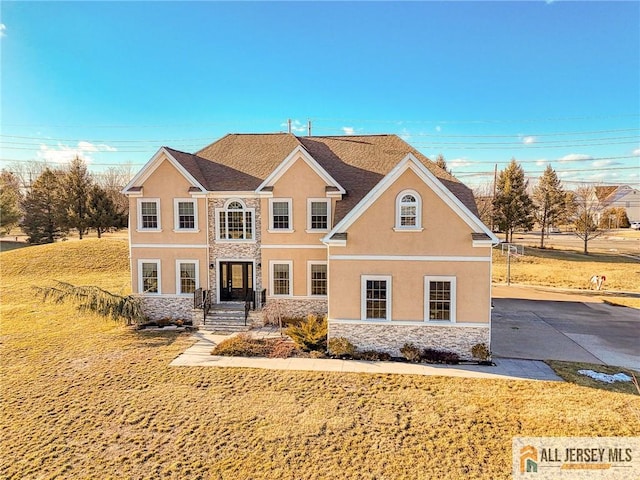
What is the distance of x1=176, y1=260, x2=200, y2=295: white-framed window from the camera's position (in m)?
19.4

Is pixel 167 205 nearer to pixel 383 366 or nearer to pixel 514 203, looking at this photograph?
pixel 383 366

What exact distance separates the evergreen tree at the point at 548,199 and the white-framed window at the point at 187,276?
154 feet

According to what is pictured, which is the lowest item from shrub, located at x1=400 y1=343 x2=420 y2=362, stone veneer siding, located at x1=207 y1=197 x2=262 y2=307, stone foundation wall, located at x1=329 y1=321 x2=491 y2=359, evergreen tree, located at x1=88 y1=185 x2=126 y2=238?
shrub, located at x1=400 y1=343 x2=420 y2=362

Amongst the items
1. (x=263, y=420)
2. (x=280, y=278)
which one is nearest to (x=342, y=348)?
(x=263, y=420)

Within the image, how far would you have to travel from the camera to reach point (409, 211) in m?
14.2

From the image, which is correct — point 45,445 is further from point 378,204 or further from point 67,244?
point 67,244

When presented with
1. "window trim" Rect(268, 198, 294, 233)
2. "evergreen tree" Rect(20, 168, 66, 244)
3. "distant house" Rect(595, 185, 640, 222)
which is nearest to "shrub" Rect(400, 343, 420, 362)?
"window trim" Rect(268, 198, 294, 233)

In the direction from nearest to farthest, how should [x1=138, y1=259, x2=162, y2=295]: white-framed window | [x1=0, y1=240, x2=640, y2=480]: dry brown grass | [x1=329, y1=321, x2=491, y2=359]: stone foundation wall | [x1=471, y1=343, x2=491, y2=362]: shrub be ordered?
[x1=0, y1=240, x2=640, y2=480]: dry brown grass → [x1=471, y1=343, x2=491, y2=362]: shrub → [x1=329, y1=321, x2=491, y2=359]: stone foundation wall → [x1=138, y1=259, x2=162, y2=295]: white-framed window

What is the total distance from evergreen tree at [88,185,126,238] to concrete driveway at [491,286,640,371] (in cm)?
4576

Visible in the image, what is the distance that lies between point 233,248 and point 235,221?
1508mm

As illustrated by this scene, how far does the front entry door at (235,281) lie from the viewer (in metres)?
19.4

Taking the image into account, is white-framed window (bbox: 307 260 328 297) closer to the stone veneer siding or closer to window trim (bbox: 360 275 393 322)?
the stone veneer siding

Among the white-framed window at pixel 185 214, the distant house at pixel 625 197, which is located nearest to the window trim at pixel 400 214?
the white-framed window at pixel 185 214

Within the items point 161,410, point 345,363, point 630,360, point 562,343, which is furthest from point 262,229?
point 630,360
